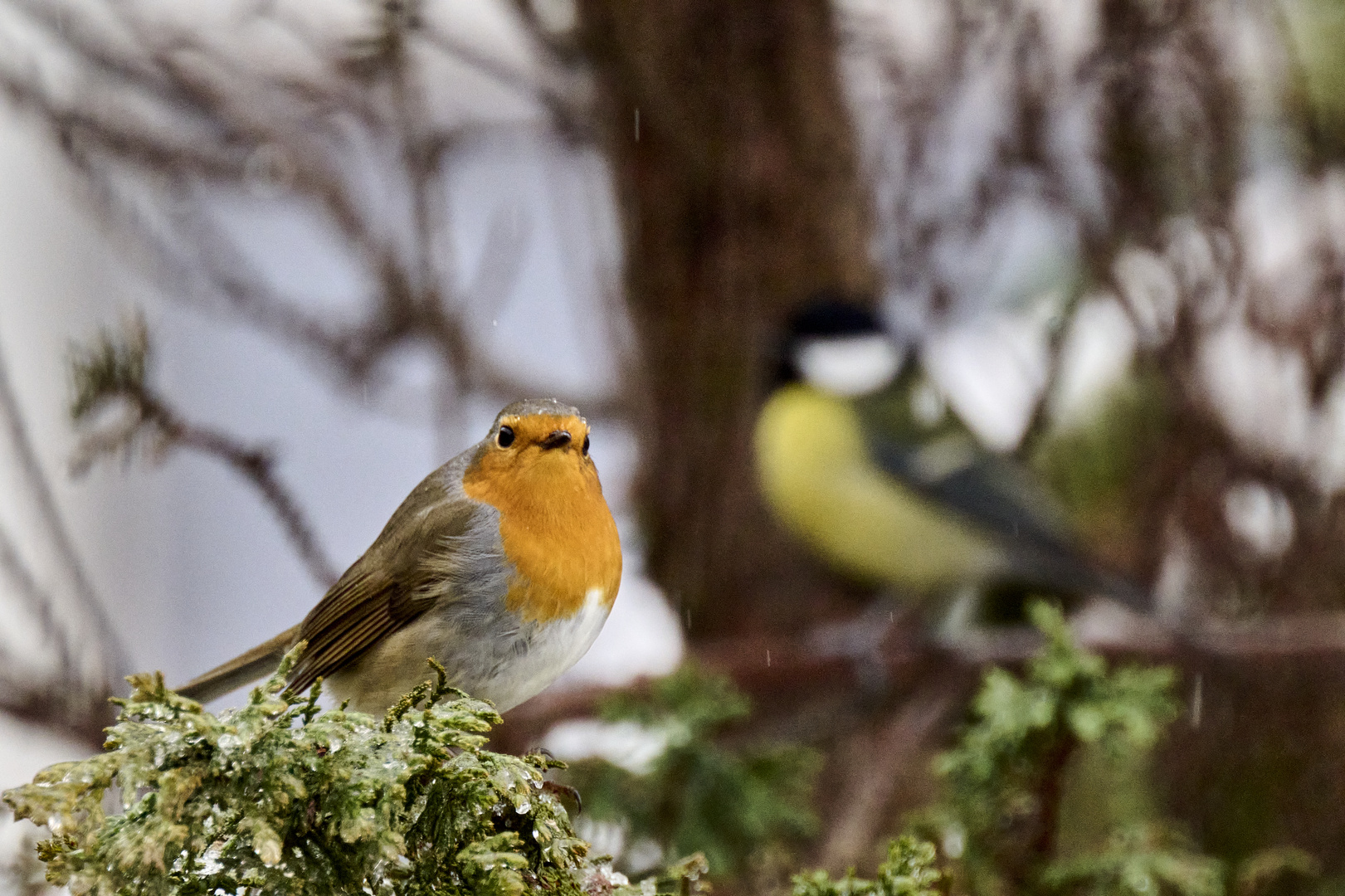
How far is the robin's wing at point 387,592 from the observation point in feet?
4.40

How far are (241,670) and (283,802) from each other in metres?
0.72

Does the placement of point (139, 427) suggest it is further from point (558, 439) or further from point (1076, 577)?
point (1076, 577)

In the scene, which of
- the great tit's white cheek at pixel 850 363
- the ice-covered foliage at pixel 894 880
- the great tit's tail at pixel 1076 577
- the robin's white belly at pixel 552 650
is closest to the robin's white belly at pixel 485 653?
the robin's white belly at pixel 552 650

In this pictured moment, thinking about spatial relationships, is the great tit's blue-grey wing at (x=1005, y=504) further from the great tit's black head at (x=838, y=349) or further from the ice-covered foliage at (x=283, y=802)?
the ice-covered foliage at (x=283, y=802)

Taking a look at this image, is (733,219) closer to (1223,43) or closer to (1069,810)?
(1223,43)

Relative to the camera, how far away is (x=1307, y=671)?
242cm

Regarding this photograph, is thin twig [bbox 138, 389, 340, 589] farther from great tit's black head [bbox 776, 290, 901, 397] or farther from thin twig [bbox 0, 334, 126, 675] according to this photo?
great tit's black head [bbox 776, 290, 901, 397]

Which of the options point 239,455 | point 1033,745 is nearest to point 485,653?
point 239,455

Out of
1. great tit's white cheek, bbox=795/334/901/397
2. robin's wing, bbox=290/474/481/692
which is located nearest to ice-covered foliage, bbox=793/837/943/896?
robin's wing, bbox=290/474/481/692

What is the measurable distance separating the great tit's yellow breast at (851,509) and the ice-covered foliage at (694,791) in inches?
57.3

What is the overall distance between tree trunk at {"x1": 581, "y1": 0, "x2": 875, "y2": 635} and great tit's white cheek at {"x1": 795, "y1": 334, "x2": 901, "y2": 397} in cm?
17

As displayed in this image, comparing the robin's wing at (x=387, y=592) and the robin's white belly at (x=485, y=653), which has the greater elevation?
the robin's wing at (x=387, y=592)

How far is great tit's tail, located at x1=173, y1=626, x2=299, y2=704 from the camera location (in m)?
1.40

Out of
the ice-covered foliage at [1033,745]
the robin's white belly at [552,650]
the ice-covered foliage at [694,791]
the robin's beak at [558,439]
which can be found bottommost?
the ice-covered foliage at [1033,745]
